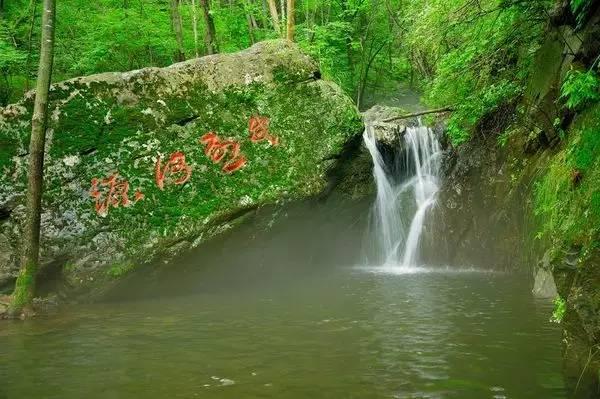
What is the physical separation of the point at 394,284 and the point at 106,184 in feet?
18.3

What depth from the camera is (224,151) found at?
9.76 meters

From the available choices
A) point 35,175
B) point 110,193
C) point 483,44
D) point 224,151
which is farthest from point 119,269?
point 483,44

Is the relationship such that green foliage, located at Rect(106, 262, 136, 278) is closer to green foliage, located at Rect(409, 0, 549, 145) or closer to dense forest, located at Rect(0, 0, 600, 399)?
dense forest, located at Rect(0, 0, 600, 399)

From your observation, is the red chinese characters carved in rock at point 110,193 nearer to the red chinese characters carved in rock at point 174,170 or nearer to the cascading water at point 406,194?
the red chinese characters carved in rock at point 174,170

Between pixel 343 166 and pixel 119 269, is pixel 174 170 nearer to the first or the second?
pixel 119 269

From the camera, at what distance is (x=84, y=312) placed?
7.84 meters

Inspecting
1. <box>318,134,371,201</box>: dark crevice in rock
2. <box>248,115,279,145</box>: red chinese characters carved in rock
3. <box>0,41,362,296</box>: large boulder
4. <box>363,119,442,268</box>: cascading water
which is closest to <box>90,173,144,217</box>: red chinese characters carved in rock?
<box>0,41,362,296</box>: large boulder

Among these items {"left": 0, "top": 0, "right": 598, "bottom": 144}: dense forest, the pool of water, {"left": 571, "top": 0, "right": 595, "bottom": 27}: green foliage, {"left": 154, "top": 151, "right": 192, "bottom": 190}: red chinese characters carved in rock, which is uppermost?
{"left": 0, "top": 0, "right": 598, "bottom": 144}: dense forest

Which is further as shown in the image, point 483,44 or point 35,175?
point 483,44

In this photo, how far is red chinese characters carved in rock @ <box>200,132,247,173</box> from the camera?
9664 millimetres

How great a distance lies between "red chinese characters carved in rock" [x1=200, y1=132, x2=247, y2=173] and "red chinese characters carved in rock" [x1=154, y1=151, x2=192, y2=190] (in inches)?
19.4

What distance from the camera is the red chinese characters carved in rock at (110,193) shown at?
894cm

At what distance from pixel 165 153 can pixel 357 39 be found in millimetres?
16076

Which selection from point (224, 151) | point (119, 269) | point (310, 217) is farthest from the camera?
point (310, 217)
